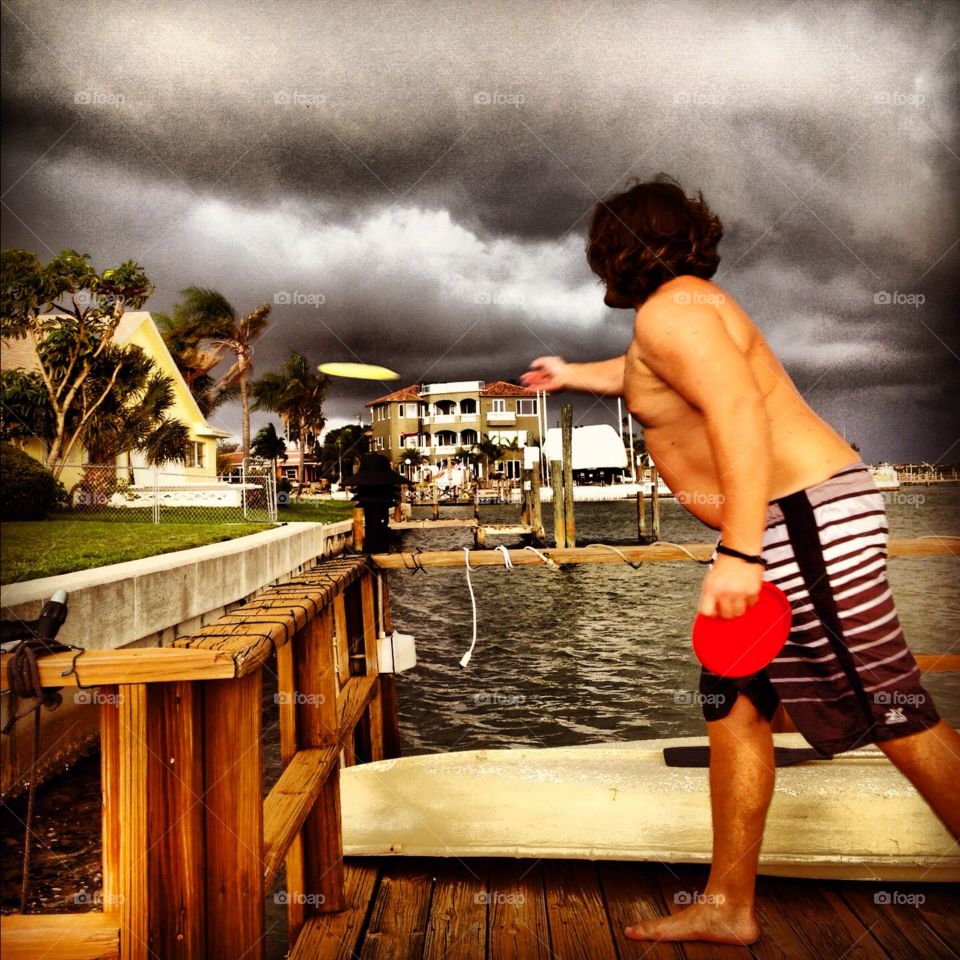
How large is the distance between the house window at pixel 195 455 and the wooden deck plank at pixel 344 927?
2171 centimetres

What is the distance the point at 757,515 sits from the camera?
129 centimetres

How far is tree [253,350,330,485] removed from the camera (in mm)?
49469

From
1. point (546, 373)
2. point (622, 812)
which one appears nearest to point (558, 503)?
point (622, 812)

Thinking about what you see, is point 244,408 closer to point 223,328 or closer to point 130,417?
point 223,328

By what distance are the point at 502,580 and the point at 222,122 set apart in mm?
15749

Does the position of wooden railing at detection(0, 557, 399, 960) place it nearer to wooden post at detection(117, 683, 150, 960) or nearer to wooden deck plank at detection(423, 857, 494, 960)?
wooden post at detection(117, 683, 150, 960)

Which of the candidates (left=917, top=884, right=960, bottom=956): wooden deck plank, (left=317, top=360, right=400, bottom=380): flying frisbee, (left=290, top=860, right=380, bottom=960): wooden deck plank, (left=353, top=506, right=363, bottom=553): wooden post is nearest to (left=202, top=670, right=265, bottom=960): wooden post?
(left=290, top=860, right=380, bottom=960): wooden deck plank

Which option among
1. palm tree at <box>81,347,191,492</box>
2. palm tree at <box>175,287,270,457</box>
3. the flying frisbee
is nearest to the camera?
the flying frisbee

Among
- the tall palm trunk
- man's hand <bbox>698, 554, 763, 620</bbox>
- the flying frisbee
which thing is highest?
the tall palm trunk

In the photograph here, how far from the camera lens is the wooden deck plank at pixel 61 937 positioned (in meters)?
1.02

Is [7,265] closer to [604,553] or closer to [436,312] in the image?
[604,553]

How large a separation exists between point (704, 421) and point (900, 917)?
1.25m

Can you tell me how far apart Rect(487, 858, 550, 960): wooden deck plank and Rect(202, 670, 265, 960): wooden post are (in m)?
0.74

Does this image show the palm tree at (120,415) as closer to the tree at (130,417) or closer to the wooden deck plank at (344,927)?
the tree at (130,417)
